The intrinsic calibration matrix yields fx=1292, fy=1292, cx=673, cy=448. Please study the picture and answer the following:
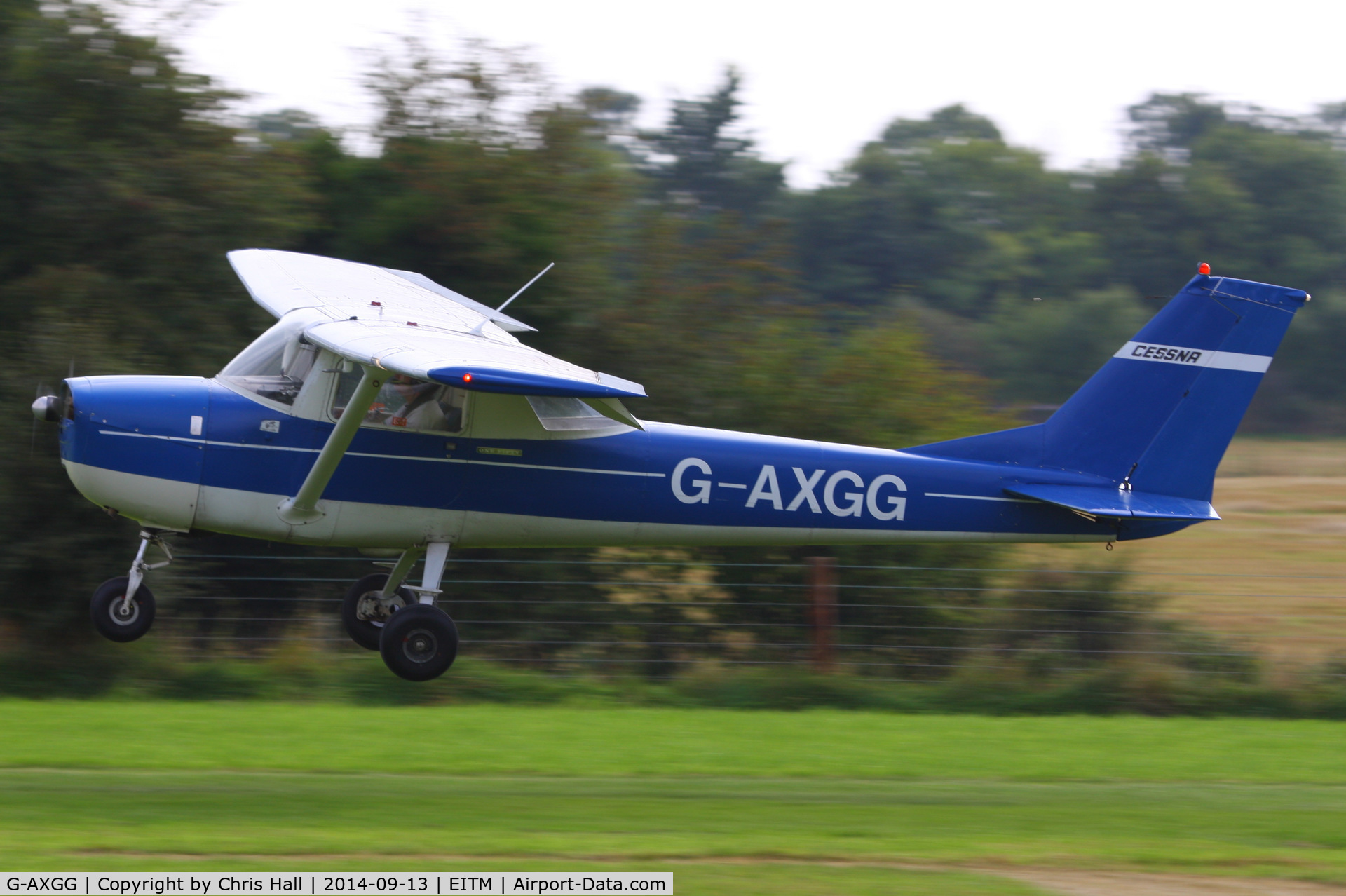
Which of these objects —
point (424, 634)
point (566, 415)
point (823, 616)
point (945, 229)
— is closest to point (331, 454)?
point (424, 634)

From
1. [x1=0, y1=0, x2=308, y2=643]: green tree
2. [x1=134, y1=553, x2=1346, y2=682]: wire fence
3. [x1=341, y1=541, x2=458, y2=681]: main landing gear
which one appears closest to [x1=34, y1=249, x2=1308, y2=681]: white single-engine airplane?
[x1=341, y1=541, x2=458, y2=681]: main landing gear

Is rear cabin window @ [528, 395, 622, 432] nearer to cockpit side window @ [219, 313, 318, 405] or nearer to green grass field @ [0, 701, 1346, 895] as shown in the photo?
cockpit side window @ [219, 313, 318, 405]

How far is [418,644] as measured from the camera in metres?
8.96

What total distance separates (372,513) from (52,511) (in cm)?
507

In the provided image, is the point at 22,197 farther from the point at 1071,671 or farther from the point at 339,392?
the point at 1071,671

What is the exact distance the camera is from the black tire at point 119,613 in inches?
356

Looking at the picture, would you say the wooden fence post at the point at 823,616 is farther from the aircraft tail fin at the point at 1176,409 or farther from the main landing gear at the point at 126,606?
the main landing gear at the point at 126,606

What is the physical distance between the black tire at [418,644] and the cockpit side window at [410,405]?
50.4 inches

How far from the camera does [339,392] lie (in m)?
8.80

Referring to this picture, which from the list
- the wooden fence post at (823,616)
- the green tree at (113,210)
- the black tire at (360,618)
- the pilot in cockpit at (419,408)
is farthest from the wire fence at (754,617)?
the pilot in cockpit at (419,408)

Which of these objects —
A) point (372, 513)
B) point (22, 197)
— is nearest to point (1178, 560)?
point (372, 513)

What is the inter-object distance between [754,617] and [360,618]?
511 centimetres
